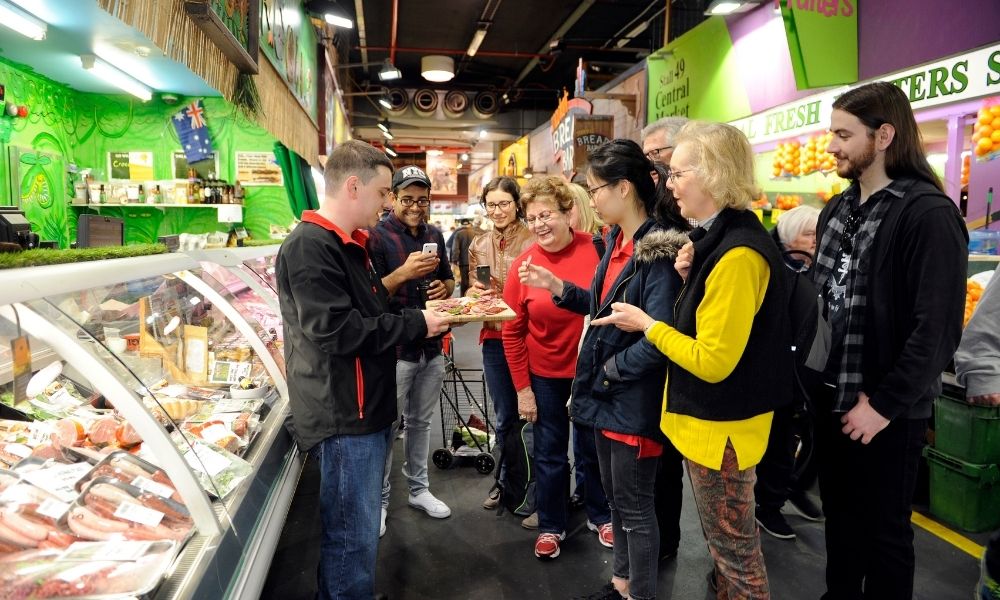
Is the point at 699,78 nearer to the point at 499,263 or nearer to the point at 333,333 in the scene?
the point at 499,263

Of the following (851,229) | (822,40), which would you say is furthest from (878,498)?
(822,40)

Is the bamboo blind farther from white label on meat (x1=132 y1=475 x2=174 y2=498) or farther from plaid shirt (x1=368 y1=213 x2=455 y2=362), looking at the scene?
white label on meat (x1=132 y1=475 x2=174 y2=498)

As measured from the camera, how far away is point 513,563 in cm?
299

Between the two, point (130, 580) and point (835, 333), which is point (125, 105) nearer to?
point (130, 580)

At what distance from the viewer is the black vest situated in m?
1.75

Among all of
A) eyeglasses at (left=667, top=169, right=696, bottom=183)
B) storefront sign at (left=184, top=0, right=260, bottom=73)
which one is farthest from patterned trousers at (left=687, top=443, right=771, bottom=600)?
storefront sign at (left=184, top=0, right=260, bottom=73)

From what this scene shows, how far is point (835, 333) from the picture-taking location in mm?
2055

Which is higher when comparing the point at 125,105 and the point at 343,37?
the point at 343,37

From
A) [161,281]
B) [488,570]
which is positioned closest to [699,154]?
[161,281]

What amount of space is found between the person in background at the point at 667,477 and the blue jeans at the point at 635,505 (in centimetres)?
59

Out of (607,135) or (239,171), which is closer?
(239,171)

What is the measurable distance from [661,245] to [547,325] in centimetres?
99

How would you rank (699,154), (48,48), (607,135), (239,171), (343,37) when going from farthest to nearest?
(343,37) → (607,135) → (239,171) → (48,48) → (699,154)

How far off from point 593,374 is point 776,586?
1512 mm
